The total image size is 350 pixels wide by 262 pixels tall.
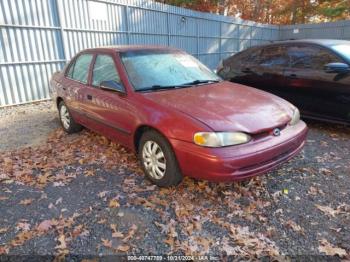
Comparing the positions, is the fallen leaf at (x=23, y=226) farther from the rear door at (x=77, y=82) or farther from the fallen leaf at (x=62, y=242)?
the rear door at (x=77, y=82)

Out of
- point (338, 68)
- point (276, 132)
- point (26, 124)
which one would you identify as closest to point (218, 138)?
point (276, 132)

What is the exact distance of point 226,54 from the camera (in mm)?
16312

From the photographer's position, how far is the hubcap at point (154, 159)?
3.24m

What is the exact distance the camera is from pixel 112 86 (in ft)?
12.0

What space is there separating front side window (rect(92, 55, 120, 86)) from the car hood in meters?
0.71

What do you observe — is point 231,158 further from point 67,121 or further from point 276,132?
point 67,121

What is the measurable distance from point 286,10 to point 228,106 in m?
27.9

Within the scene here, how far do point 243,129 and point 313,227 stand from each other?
1096 mm

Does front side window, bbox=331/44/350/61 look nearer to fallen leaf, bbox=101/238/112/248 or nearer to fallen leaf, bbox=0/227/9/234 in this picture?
fallen leaf, bbox=101/238/112/248

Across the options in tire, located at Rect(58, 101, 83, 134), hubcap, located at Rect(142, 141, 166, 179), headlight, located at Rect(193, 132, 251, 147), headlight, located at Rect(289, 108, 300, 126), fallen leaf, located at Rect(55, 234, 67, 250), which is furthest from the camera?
tire, located at Rect(58, 101, 83, 134)

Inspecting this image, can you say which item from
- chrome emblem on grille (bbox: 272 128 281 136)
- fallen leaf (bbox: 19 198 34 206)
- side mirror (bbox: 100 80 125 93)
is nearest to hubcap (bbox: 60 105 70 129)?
side mirror (bbox: 100 80 125 93)

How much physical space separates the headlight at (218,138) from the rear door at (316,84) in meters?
2.78

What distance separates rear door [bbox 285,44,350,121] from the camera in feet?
15.4

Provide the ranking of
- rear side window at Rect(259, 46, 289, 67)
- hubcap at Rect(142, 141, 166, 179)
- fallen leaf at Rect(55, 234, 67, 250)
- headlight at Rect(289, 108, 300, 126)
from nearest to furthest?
fallen leaf at Rect(55, 234, 67, 250)
hubcap at Rect(142, 141, 166, 179)
headlight at Rect(289, 108, 300, 126)
rear side window at Rect(259, 46, 289, 67)
